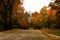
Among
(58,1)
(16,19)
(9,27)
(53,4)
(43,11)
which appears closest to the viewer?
(58,1)

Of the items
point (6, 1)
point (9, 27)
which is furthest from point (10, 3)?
point (9, 27)

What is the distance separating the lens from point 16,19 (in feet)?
205

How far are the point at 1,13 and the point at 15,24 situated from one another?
1301 centimetres

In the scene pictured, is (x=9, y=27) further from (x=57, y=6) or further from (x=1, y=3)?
(x=57, y=6)

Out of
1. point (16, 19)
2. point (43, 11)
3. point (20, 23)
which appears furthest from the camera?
point (43, 11)

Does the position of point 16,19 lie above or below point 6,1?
below

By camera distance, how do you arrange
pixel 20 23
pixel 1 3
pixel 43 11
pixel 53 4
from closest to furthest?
pixel 53 4 < pixel 1 3 < pixel 20 23 < pixel 43 11

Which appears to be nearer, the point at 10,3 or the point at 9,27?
the point at 10,3

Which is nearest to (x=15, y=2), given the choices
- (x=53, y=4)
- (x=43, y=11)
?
(x=53, y=4)

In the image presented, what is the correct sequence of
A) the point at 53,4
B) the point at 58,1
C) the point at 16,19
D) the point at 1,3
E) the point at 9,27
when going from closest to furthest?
the point at 58,1 < the point at 53,4 < the point at 1,3 < the point at 9,27 < the point at 16,19

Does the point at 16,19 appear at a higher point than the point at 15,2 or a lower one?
lower

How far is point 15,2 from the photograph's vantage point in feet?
170

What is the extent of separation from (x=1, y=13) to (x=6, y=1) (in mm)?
3444

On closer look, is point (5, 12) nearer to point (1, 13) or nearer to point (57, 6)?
point (1, 13)
